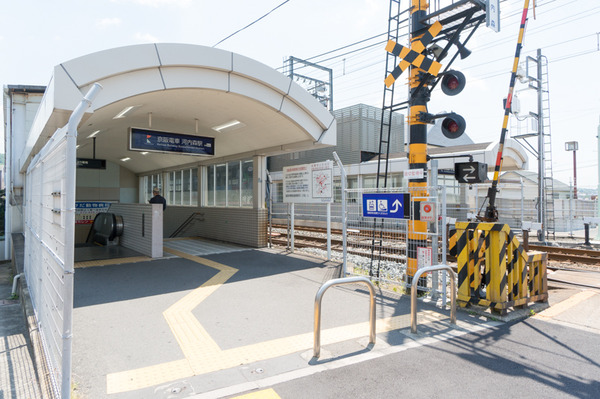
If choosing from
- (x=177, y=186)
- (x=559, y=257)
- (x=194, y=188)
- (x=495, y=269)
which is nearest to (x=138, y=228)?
(x=194, y=188)

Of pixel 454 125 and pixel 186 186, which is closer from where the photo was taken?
pixel 454 125

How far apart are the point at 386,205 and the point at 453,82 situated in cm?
222

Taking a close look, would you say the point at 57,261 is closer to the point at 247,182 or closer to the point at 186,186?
the point at 247,182

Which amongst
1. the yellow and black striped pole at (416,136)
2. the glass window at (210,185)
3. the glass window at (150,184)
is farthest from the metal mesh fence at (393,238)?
the glass window at (150,184)

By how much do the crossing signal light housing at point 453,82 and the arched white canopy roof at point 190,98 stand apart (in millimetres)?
3733

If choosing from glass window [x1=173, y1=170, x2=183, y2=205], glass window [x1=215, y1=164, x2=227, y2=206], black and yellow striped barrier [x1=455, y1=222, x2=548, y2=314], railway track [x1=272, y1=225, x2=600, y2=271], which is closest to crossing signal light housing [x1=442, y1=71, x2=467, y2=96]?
black and yellow striped barrier [x1=455, y1=222, x2=548, y2=314]

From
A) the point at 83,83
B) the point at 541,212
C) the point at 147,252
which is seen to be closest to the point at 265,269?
the point at 147,252

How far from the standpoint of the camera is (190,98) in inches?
336

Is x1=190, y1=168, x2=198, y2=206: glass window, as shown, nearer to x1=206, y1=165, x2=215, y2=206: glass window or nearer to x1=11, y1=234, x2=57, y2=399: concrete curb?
x1=206, y1=165, x2=215, y2=206: glass window

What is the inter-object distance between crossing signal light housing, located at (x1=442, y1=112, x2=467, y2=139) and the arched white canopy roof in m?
3.92

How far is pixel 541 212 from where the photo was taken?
1387cm

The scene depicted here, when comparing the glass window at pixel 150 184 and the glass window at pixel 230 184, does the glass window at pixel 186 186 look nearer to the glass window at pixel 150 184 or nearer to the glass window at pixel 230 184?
the glass window at pixel 230 184

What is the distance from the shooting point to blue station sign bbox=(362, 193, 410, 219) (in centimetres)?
612

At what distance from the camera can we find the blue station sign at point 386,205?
20.1ft
